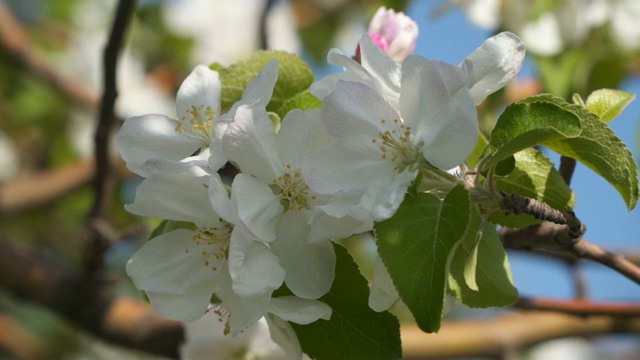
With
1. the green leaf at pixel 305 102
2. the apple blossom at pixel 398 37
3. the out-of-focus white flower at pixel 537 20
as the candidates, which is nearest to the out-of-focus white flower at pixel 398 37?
the apple blossom at pixel 398 37

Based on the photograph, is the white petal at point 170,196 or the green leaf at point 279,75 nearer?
the white petal at point 170,196

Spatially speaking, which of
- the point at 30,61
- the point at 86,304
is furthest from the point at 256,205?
the point at 30,61

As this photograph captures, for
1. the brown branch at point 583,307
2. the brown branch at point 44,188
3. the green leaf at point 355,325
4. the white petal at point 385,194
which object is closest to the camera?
the white petal at point 385,194

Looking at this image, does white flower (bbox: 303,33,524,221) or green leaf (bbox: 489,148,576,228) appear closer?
white flower (bbox: 303,33,524,221)

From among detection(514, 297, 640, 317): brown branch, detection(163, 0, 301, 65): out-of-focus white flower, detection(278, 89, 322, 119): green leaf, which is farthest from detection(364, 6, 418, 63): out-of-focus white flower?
detection(163, 0, 301, 65): out-of-focus white flower

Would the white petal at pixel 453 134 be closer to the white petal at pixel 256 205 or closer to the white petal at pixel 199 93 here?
the white petal at pixel 256 205

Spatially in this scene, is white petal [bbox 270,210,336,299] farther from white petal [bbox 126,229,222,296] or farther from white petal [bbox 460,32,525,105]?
white petal [bbox 460,32,525,105]

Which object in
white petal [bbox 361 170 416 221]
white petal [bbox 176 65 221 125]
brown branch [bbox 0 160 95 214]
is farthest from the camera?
brown branch [bbox 0 160 95 214]
